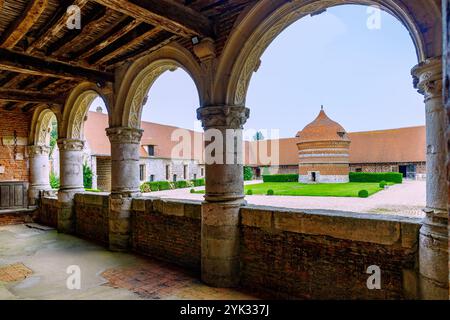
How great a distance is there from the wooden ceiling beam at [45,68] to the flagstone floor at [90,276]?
3487 mm

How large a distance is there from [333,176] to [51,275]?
2188cm

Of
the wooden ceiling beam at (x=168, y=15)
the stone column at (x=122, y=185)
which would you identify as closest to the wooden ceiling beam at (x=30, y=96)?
the stone column at (x=122, y=185)

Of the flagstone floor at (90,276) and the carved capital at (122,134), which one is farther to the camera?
the carved capital at (122,134)

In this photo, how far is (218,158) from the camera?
416 cm

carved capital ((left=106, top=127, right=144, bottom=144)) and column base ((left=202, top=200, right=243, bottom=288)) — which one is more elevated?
carved capital ((left=106, top=127, right=144, bottom=144))

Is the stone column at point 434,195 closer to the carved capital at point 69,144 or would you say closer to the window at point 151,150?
the carved capital at point 69,144

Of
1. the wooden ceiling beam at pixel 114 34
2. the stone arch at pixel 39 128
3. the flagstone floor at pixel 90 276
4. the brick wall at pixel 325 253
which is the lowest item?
the flagstone floor at pixel 90 276

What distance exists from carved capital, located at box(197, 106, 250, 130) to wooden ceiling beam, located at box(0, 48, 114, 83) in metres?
3.02

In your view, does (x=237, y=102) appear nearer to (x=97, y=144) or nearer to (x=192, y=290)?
(x=192, y=290)

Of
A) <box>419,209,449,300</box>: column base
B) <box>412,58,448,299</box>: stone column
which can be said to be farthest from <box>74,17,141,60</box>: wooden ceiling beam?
<box>419,209,449,300</box>: column base

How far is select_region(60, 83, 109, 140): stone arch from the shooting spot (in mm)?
7371

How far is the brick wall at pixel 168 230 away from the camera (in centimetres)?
467

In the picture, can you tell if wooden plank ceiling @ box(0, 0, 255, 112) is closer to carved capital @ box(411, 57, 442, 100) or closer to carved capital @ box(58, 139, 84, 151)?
carved capital @ box(58, 139, 84, 151)
